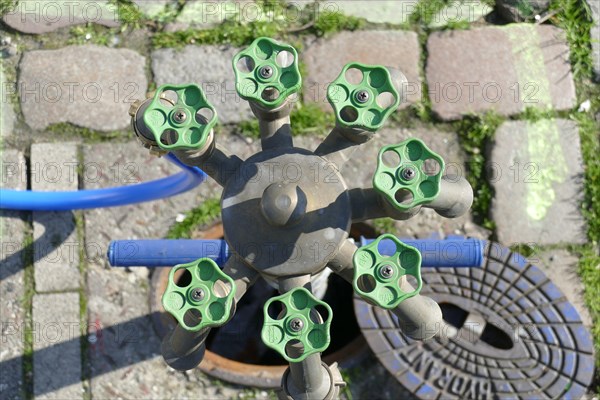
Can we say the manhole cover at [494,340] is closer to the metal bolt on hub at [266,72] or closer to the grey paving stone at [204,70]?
the grey paving stone at [204,70]

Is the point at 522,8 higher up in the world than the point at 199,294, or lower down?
higher up

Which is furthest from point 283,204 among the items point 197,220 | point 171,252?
point 197,220

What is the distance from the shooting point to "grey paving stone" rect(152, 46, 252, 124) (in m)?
3.12

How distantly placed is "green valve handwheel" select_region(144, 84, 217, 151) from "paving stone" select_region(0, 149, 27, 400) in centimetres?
157

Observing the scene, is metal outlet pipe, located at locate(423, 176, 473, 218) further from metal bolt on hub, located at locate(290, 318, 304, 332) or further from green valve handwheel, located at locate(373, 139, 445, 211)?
metal bolt on hub, located at locate(290, 318, 304, 332)

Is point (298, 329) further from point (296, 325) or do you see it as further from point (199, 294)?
point (199, 294)

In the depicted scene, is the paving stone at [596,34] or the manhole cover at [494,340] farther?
the paving stone at [596,34]

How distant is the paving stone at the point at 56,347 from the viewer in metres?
2.89

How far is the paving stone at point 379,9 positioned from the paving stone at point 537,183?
25.9 inches

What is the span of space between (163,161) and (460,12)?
1.45m

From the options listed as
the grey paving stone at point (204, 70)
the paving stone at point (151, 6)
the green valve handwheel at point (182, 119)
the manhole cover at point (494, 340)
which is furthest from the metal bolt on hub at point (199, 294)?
the paving stone at point (151, 6)

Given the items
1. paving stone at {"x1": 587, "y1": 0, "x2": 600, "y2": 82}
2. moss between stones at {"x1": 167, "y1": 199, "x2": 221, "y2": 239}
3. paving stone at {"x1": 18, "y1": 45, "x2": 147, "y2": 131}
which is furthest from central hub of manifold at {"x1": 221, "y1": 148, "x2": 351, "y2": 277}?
paving stone at {"x1": 587, "y1": 0, "x2": 600, "y2": 82}

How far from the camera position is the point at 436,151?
122 inches

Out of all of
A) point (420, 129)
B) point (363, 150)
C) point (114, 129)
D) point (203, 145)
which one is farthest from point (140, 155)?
point (203, 145)
